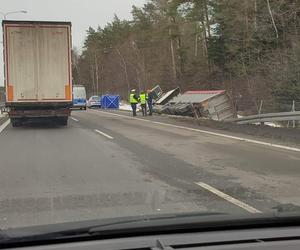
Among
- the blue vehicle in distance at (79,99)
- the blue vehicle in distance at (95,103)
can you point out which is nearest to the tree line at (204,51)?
the blue vehicle in distance at (95,103)

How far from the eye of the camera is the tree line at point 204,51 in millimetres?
30031

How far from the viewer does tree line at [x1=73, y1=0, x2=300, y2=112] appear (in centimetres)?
3003

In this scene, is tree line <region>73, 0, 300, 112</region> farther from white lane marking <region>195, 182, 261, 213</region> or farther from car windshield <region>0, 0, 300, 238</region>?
white lane marking <region>195, 182, 261, 213</region>

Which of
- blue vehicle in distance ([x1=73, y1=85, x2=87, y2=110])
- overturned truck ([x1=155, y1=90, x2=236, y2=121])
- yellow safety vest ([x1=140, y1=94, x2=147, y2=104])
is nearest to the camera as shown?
overturned truck ([x1=155, y1=90, x2=236, y2=121])

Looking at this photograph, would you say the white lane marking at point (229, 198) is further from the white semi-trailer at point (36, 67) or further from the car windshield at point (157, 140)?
the white semi-trailer at point (36, 67)

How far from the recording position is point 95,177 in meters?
10.5

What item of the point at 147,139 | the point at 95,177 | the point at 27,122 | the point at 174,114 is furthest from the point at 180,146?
the point at 174,114

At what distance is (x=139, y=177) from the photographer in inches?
416

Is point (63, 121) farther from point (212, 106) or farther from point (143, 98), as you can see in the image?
point (143, 98)

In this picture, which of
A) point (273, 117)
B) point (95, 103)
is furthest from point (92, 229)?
point (95, 103)

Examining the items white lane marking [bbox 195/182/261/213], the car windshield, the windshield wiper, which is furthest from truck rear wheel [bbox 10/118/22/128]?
the windshield wiper

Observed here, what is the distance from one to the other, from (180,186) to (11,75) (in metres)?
14.4

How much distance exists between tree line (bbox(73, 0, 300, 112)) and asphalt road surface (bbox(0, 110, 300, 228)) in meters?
9.48

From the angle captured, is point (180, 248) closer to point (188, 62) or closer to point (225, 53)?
point (225, 53)
